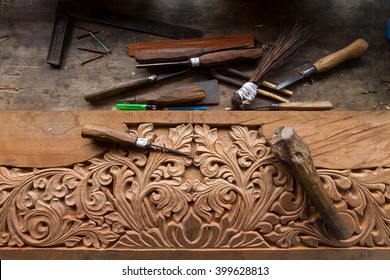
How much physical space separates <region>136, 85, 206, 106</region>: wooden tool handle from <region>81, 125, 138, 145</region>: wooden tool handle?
0.95 ft

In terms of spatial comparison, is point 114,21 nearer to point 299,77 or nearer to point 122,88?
point 122,88

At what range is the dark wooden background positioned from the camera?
92.4 inches

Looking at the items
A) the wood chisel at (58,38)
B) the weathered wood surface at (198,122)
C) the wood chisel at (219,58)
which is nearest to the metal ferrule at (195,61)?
the wood chisel at (219,58)

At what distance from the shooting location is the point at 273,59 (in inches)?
88.9

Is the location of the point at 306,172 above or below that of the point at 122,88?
below

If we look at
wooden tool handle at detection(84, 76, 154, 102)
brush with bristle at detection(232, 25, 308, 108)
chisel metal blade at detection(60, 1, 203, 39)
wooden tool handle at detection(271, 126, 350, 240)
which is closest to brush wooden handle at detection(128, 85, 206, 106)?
wooden tool handle at detection(84, 76, 154, 102)

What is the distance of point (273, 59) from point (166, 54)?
2.07 ft

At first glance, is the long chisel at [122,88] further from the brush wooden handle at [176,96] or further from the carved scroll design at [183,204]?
the carved scroll design at [183,204]

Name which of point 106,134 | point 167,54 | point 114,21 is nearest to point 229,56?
point 167,54

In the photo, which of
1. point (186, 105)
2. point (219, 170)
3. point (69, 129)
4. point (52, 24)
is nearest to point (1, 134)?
Answer: point (69, 129)

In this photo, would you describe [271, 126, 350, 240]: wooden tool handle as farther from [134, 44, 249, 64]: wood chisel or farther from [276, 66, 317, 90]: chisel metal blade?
[134, 44, 249, 64]: wood chisel

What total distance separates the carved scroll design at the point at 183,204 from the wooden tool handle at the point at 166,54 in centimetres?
56

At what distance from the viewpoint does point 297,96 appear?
2.34 metres

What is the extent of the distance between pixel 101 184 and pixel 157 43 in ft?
3.02
